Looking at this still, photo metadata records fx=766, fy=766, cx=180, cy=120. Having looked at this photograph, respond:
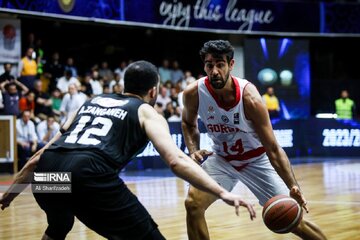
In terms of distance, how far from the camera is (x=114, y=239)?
15.9ft

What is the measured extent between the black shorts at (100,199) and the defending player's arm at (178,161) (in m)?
0.37

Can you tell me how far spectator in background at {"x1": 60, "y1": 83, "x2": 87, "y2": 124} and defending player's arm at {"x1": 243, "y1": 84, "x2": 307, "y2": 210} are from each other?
11687 mm

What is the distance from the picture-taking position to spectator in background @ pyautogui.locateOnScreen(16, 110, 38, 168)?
17.0 meters

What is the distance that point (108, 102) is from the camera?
5125 millimetres

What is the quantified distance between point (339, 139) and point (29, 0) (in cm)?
915

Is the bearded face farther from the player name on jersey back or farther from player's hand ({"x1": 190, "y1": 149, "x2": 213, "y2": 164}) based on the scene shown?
the player name on jersey back

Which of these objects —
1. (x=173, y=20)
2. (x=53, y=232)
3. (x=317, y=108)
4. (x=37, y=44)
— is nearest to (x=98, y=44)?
(x=173, y=20)

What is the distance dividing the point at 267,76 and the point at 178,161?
67.7 feet

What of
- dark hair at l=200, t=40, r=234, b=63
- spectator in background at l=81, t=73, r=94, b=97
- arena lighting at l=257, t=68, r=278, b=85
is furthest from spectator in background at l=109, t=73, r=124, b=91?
dark hair at l=200, t=40, r=234, b=63

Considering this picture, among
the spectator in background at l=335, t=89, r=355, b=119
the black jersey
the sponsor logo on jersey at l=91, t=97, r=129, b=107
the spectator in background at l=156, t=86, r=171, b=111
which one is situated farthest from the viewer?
the spectator in background at l=335, t=89, r=355, b=119

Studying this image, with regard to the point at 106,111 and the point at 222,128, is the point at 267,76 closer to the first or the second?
the point at 222,128

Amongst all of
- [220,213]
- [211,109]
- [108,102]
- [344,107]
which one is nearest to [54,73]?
[344,107]

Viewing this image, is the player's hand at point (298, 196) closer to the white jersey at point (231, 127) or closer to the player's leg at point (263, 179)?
the player's leg at point (263, 179)

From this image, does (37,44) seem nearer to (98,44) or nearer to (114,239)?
(98,44)
